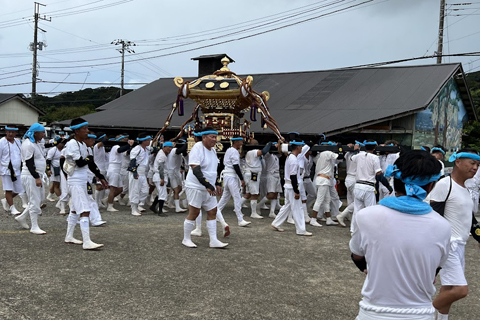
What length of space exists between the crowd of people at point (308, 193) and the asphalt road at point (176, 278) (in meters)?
0.52

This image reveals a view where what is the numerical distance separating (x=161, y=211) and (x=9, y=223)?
3319 mm

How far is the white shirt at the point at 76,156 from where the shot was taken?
6.13 meters

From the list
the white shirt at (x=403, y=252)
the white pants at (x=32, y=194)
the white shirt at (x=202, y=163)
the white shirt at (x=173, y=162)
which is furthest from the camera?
the white shirt at (x=173, y=162)

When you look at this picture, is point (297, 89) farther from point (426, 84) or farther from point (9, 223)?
point (9, 223)

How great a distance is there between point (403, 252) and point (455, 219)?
6.21 feet

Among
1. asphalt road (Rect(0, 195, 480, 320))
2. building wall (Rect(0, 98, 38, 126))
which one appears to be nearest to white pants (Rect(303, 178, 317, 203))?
asphalt road (Rect(0, 195, 480, 320))

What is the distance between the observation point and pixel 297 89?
2089 centimetres

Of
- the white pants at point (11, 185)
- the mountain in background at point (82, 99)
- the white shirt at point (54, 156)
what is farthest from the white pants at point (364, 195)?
the mountain in background at point (82, 99)

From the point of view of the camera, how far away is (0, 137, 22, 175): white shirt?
820 cm

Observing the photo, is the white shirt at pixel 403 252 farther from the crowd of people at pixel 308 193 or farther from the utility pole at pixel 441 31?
the utility pole at pixel 441 31

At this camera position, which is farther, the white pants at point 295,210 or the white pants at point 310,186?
the white pants at point 310,186

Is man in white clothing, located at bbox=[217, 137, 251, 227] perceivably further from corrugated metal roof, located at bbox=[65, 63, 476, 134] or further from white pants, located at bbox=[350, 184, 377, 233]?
corrugated metal roof, located at bbox=[65, 63, 476, 134]

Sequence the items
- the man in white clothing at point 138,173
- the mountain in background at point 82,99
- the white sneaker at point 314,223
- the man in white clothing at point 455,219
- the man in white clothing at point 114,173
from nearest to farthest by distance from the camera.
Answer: the man in white clothing at point 455,219
the white sneaker at point 314,223
the man in white clothing at point 138,173
the man in white clothing at point 114,173
the mountain in background at point 82,99

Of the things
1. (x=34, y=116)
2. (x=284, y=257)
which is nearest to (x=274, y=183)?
(x=284, y=257)
